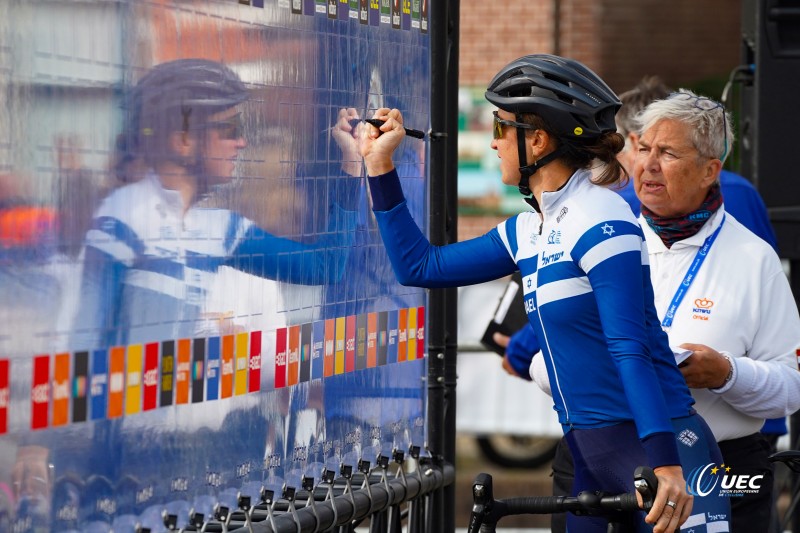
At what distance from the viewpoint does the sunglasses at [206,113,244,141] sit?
10.8 feet

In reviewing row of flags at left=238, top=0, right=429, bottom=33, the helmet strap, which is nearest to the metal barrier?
the helmet strap

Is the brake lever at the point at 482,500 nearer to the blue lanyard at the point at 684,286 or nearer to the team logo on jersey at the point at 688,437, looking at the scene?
the team logo on jersey at the point at 688,437

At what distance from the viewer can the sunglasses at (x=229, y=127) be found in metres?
3.30

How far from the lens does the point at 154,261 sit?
3080 millimetres

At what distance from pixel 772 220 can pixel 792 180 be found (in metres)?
0.21

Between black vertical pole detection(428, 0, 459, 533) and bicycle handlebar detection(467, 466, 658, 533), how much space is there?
1139mm

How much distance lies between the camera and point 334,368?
3885mm

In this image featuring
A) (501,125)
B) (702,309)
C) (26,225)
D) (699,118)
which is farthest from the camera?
(699,118)

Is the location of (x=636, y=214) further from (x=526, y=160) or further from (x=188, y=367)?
(x=188, y=367)

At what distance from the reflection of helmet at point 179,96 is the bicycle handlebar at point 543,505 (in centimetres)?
108

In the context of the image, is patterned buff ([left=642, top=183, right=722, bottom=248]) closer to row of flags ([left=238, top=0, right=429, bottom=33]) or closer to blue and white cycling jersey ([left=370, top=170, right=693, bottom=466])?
blue and white cycling jersey ([left=370, top=170, right=693, bottom=466])

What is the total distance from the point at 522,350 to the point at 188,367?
87.0 inches

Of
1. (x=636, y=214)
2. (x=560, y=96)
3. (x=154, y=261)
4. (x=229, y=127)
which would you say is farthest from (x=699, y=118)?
(x=154, y=261)

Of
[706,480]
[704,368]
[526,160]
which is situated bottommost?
[706,480]
